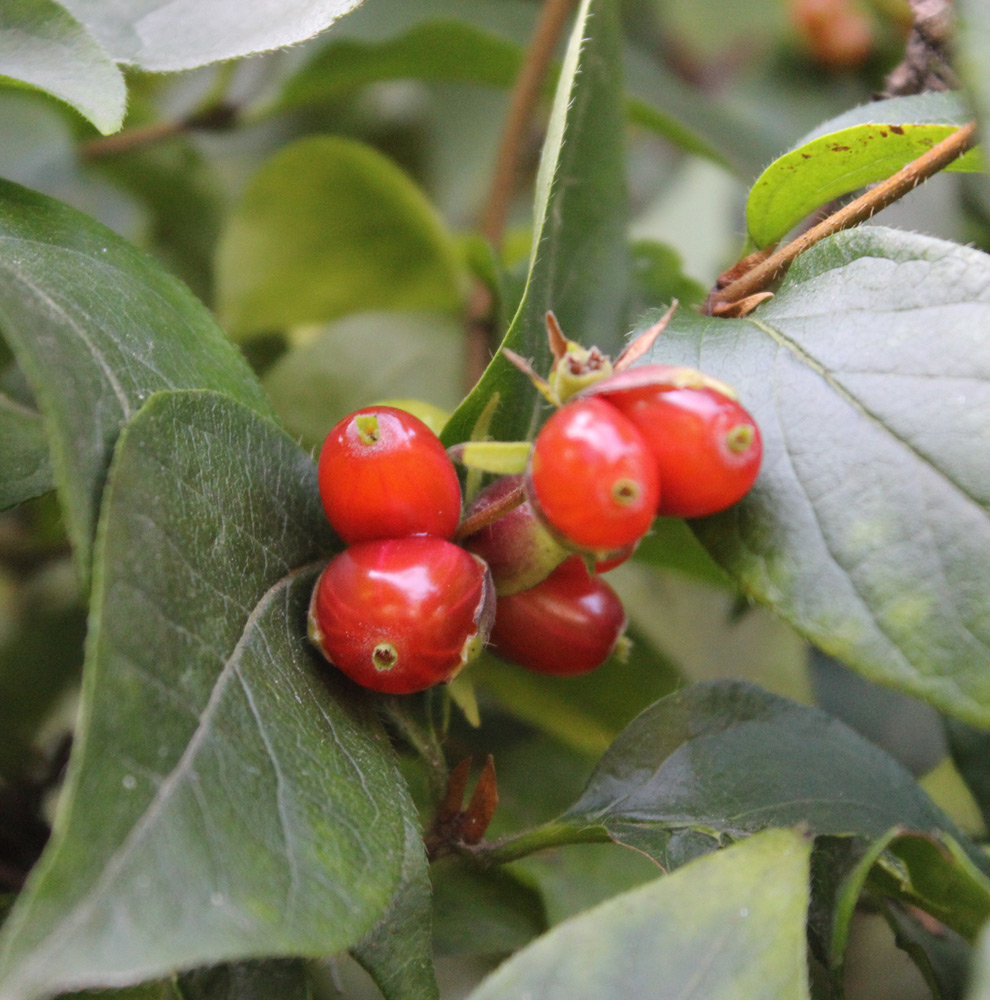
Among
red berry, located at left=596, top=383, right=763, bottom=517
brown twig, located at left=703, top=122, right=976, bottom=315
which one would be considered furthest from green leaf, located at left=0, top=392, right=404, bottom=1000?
brown twig, located at left=703, top=122, right=976, bottom=315

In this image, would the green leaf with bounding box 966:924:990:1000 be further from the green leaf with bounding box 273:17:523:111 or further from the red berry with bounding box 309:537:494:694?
the green leaf with bounding box 273:17:523:111

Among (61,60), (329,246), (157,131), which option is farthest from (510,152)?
(61,60)

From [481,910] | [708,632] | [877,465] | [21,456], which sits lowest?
[708,632]

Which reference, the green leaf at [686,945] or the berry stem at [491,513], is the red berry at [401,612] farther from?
the green leaf at [686,945]

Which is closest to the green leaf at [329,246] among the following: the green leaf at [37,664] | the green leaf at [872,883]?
the green leaf at [37,664]

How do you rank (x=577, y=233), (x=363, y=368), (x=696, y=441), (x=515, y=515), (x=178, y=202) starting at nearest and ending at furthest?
(x=696, y=441), (x=515, y=515), (x=577, y=233), (x=363, y=368), (x=178, y=202)

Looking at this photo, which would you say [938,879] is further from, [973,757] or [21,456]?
[21,456]
